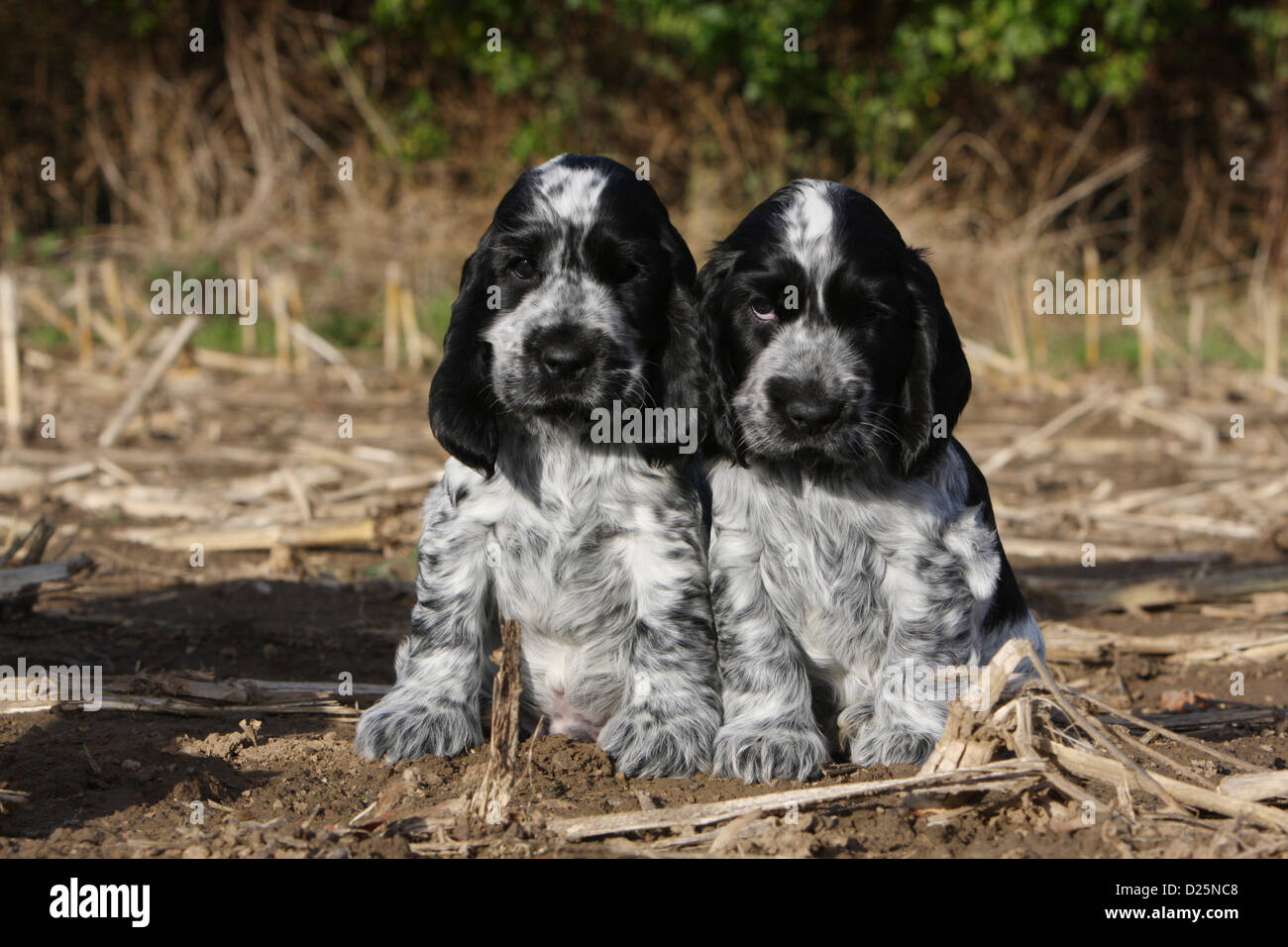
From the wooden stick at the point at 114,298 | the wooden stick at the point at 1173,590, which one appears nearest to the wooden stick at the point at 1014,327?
the wooden stick at the point at 1173,590

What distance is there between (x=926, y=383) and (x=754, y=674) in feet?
3.57

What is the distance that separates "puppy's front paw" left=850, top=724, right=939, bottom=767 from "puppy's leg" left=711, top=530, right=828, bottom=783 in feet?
0.47

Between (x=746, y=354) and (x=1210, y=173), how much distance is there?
59.9 feet

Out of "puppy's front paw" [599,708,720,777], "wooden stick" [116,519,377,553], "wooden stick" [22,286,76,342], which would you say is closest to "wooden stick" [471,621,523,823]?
"puppy's front paw" [599,708,720,777]

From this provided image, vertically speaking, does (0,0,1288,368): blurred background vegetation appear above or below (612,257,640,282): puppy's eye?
above

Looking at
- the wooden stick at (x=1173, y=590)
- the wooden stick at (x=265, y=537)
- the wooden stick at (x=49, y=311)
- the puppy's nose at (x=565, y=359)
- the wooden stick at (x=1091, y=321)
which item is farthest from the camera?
the wooden stick at (x=1091, y=321)

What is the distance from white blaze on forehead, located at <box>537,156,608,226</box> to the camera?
14.4ft

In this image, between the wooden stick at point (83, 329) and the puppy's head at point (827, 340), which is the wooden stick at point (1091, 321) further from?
the puppy's head at point (827, 340)

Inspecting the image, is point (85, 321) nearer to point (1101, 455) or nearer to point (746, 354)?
point (1101, 455)

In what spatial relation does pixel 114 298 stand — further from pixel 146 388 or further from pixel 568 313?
pixel 568 313

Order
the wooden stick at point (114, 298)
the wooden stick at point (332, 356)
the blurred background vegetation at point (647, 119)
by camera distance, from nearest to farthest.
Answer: the wooden stick at point (332, 356) < the wooden stick at point (114, 298) < the blurred background vegetation at point (647, 119)

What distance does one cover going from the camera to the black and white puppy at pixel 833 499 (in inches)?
169

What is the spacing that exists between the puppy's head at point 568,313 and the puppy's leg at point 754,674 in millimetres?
523

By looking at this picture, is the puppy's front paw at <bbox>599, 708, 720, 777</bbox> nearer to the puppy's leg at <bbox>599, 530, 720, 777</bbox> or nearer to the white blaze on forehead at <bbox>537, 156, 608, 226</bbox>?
the puppy's leg at <bbox>599, 530, 720, 777</bbox>
